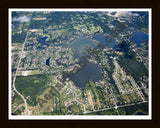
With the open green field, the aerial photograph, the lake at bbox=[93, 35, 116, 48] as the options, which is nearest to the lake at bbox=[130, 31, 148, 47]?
the aerial photograph

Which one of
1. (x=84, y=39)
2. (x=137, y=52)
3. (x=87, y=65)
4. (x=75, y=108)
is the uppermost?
(x=84, y=39)

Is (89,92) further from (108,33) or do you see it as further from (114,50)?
(108,33)

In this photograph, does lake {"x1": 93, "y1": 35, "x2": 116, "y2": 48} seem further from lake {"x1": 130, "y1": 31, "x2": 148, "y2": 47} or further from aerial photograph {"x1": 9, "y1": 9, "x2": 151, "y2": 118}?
lake {"x1": 130, "y1": 31, "x2": 148, "y2": 47}

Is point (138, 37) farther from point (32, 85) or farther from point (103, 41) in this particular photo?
point (32, 85)

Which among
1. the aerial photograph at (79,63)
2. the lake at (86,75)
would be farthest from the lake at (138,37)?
the lake at (86,75)

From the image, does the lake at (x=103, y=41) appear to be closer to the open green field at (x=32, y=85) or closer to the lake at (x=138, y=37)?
the lake at (x=138, y=37)

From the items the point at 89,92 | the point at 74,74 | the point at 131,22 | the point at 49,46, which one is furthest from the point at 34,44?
the point at 131,22
